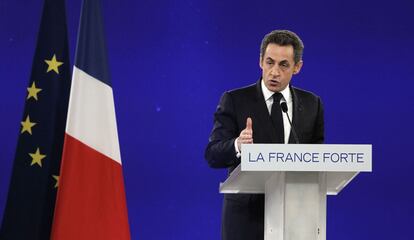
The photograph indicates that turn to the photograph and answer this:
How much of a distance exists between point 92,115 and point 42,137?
0.76 ft

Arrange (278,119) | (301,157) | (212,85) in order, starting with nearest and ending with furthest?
(301,157)
(278,119)
(212,85)

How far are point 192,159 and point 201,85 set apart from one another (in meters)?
0.39

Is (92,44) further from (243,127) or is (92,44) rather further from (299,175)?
(299,175)

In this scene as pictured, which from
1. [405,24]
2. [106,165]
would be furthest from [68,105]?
[405,24]

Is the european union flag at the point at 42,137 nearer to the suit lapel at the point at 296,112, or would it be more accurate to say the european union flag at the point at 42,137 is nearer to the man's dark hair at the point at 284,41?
the man's dark hair at the point at 284,41

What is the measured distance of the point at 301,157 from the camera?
2.00 m

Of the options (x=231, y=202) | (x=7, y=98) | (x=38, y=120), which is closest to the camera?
(x=231, y=202)

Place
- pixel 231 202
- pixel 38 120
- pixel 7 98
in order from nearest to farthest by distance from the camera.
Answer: pixel 231 202 < pixel 38 120 < pixel 7 98

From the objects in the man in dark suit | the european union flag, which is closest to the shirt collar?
the man in dark suit

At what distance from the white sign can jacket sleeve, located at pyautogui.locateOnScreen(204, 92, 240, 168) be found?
1.43 feet

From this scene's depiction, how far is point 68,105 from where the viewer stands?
3090 mm

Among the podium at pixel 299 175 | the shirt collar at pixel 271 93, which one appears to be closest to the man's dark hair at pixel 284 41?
the shirt collar at pixel 271 93

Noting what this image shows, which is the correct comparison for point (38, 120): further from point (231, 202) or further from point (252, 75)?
point (252, 75)

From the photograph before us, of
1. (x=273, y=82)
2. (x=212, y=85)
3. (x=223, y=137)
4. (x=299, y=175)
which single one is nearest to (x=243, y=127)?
(x=223, y=137)
